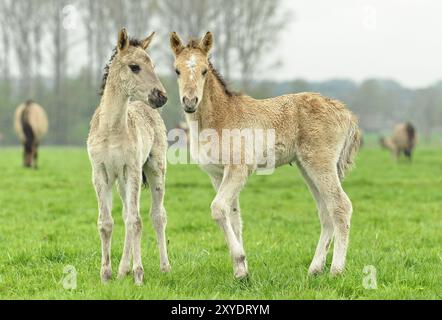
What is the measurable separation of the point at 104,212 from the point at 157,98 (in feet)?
4.28

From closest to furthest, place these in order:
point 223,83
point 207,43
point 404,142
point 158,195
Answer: point 207,43 → point 223,83 → point 158,195 → point 404,142

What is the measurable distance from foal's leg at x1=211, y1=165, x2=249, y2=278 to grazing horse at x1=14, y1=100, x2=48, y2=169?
48.8ft

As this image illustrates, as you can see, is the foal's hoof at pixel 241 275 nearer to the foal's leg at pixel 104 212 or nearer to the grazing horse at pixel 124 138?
the grazing horse at pixel 124 138

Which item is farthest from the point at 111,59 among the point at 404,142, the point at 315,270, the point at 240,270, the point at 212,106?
the point at 404,142

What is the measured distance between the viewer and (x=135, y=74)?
5727mm

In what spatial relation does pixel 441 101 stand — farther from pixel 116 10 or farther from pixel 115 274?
pixel 115 274

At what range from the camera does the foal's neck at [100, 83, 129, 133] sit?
580cm

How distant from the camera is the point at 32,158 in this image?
20016 mm

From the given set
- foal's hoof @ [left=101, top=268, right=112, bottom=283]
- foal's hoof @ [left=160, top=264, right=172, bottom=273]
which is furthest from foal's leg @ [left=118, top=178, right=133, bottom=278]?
foal's hoof @ [left=160, top=264, right=172, bottom=273]

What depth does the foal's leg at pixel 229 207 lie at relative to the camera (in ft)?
18.4

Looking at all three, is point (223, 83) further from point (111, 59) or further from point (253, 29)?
point (253, 29)

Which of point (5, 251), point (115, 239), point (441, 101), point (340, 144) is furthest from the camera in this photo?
point (441, 101)

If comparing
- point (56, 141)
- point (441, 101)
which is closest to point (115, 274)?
point (56, 141)
